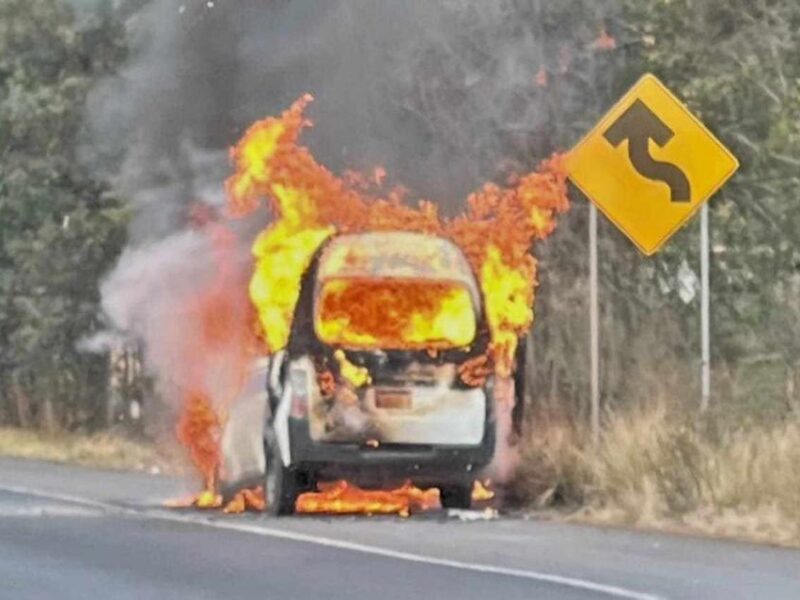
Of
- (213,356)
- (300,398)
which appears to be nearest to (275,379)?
(300,398)

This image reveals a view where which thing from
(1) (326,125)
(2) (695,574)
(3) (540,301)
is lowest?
(2) (695,574)

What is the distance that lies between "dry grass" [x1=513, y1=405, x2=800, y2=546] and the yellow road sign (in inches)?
62.1

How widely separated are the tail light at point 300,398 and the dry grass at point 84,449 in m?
11.0

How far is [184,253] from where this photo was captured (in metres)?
27.5

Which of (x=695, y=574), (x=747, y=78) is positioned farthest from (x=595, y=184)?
(x=695, y=574)

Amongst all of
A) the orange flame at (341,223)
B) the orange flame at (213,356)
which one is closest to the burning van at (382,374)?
the orange flame at (341,223)

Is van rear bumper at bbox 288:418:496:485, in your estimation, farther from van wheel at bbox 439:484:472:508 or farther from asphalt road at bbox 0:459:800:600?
van wheel at bbox 439:484:472:508

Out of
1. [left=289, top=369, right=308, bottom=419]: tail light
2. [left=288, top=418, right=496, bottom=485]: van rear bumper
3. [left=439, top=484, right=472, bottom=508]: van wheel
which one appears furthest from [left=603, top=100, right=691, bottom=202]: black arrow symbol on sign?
[left=289, top=369, right=308, bottom=419]: tail light

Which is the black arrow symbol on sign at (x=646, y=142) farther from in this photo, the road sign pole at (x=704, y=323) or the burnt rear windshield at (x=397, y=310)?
the burnt rear windshield at (x=397, y=310)

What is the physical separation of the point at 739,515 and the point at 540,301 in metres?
8.29

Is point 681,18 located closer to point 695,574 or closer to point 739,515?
point 739,515

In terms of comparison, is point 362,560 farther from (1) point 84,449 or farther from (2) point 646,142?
(1) point 84,449

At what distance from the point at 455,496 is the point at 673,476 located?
2.16 metres

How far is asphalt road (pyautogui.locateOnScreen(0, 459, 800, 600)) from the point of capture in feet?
47.9
